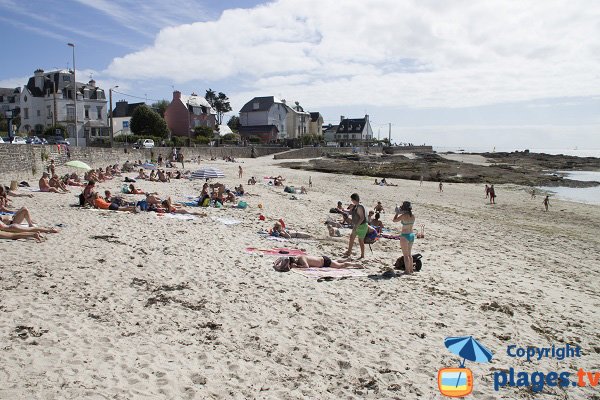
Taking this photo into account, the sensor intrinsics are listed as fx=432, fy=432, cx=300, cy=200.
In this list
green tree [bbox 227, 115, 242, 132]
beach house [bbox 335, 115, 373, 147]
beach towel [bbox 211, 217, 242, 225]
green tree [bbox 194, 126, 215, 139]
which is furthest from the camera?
beach house [bbox 335, 115, 373, 147]

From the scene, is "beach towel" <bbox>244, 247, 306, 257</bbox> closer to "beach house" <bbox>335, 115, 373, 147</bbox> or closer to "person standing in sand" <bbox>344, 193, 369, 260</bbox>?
"person standing in sand" <bbox>344, 193, 369, 260</bbox>

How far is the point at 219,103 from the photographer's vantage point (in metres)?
90.2

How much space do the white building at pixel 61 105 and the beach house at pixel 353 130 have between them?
200ft

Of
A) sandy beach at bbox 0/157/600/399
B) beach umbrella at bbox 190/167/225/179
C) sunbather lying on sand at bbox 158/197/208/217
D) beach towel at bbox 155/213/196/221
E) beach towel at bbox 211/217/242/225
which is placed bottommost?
sandy beach at bbox 0/157/600/399

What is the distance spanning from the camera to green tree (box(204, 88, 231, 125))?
90.4m

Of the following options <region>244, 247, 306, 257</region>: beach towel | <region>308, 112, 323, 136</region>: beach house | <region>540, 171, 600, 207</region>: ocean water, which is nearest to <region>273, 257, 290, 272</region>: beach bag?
<region>244, 247, 306, 257</region>: beach towel

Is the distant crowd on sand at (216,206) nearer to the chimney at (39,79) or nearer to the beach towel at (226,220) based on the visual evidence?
the beach towel at (226,220)

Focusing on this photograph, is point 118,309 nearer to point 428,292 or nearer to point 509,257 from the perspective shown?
point 428,292

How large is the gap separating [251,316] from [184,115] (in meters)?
66.2

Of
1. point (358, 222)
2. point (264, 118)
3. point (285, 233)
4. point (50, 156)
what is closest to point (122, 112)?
point (264, 118)

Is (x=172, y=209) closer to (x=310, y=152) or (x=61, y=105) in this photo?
(x=61, y=105)

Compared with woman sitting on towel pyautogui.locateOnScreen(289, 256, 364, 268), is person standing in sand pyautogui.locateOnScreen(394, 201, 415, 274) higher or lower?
higher

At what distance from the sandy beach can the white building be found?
49.0m

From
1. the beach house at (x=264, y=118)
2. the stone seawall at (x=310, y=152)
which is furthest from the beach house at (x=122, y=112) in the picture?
the stone seawall at (x=310, y=152)
